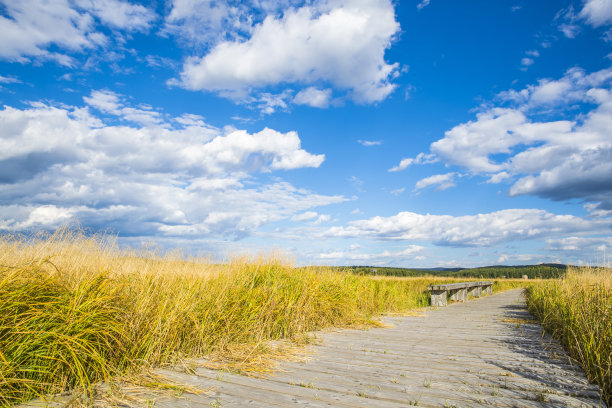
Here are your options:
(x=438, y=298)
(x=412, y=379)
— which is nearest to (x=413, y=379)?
(x=412, y=379)

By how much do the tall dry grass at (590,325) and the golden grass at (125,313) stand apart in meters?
3.33

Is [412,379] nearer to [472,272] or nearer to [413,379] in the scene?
[413,379]

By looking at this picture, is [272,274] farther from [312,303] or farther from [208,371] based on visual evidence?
[208,371]

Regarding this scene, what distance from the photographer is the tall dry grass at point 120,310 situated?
291cm

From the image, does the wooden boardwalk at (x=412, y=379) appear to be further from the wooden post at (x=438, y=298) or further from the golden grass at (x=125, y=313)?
the wooden post at (x=438, y=298)

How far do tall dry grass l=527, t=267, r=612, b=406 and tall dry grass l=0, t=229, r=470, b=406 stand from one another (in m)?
3.82

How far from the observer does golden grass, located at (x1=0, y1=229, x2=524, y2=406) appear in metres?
2.92

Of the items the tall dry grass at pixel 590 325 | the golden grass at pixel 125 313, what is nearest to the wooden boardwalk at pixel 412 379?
the tall dry grass at pixel 590 325

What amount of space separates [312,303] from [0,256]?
4647 millimetres

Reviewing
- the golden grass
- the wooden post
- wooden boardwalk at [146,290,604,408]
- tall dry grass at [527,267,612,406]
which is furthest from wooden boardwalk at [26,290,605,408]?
the wooden post

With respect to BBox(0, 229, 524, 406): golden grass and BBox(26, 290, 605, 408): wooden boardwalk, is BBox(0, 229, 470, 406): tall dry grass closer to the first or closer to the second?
BBox(0, 229, 524, 406): golden grass

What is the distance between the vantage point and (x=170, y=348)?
395cm

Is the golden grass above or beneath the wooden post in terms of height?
above

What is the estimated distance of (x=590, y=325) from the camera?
4.21m
